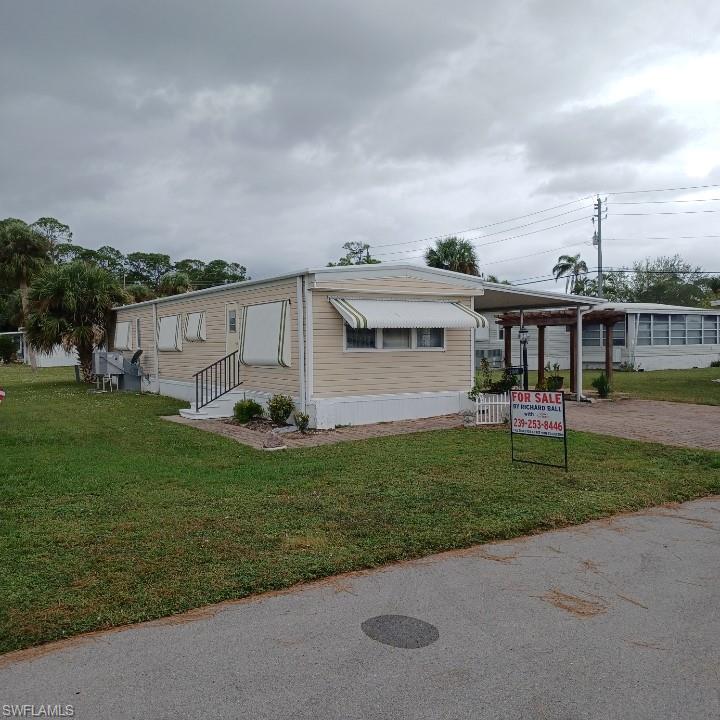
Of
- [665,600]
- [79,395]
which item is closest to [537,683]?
[665,600]

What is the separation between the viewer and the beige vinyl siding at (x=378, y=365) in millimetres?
11977

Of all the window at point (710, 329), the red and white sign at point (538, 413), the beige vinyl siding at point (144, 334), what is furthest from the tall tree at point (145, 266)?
the red and white sign at point (538, 413)

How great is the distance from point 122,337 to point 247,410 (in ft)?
35.5

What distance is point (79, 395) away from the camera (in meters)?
18.9

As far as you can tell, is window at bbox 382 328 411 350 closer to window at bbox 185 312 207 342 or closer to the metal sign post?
the metal sign post

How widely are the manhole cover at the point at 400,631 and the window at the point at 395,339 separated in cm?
849

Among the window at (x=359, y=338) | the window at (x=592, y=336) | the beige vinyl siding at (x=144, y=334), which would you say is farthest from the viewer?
the window at (x=592, y=336)

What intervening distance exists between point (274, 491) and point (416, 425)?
5460 mm

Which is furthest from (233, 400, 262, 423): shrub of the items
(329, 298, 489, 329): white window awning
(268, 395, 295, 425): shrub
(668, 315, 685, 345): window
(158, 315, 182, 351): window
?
(668, 315, 685, 345): window

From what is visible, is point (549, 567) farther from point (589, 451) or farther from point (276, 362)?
point (276, 362)

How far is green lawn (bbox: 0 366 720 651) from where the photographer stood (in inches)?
172

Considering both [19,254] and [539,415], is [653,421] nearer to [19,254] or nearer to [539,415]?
[539,415]

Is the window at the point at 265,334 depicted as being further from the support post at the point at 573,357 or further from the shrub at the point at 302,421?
the support post at the point at 573,357

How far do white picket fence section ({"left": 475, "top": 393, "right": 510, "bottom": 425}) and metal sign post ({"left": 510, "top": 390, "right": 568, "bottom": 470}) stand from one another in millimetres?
3301
